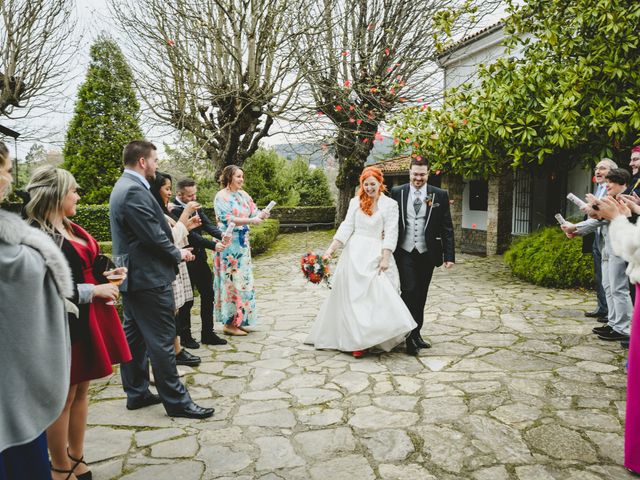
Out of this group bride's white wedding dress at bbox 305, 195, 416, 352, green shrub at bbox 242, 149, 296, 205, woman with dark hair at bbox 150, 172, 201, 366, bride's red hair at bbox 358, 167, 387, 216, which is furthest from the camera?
green shrub at bbox 242, 149, 296, 205

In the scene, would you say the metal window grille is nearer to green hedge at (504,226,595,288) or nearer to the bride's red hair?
green hedge at (504,226,595,288)

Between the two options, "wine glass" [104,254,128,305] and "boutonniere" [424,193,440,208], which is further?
"boutonniere" [424,193,440,208]

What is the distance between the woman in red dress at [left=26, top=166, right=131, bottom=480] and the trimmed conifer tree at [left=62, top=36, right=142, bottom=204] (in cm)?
1599

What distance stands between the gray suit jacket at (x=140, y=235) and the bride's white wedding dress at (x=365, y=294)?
2.23 metres

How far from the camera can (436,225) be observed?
18.0 feet

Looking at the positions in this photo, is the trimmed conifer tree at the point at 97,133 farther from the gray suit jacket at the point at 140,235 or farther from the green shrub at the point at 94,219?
the gray suit jacket at the point at 140,235

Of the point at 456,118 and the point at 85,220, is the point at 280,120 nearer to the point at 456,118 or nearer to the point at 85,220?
the point at 456,118

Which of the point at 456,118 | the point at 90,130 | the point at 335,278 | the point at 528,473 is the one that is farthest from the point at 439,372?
the point at 90,130

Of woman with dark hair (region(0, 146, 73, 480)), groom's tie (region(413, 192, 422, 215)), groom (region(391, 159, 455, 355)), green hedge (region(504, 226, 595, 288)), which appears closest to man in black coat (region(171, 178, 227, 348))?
groom (region(391, 159, 455, 355))

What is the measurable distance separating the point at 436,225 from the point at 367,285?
106 centimetres

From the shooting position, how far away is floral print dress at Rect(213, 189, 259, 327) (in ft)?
19.4

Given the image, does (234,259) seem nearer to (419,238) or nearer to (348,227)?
(348,227)

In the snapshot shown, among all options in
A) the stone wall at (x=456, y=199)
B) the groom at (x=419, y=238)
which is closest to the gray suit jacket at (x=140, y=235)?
the groom at (x=419, y=238)

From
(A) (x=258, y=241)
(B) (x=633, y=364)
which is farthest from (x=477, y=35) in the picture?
(B) (x=633, y=364)
